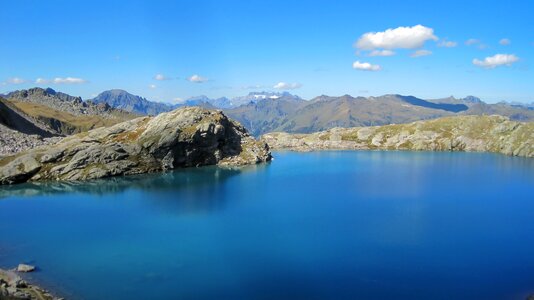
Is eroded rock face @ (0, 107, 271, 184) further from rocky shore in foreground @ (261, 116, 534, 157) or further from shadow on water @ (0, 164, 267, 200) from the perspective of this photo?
rocky shore in foreground @ (261, 116, 534, 157)

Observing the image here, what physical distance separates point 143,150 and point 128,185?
2194 cm

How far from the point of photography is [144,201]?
7881cm

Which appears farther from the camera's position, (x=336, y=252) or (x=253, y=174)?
(x=253, y=174)

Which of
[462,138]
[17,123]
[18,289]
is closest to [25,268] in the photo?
[18,289]

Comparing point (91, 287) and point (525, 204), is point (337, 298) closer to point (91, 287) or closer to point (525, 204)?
point (91, 287)

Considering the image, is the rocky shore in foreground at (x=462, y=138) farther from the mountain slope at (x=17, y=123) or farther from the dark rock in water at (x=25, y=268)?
the dark rock in water at (x=25, y=268)

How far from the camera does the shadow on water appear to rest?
3452 inches

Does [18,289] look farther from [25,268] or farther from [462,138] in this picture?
[462,138]

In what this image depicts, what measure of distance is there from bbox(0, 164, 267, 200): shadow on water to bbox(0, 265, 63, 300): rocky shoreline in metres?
49.1

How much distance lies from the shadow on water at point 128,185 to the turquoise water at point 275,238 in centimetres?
45

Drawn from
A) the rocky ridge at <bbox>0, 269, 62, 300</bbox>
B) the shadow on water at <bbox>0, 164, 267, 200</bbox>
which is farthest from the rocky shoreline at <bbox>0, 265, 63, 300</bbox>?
the shadow on water at <bbox>0, 164, 267, 200</bbox>

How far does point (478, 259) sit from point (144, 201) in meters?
55.1

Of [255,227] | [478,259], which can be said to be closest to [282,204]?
[255,227]

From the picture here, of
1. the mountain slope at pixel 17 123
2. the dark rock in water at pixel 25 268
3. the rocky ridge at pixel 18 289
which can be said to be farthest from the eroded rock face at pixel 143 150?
the rocky ridge at pixel 18 289
